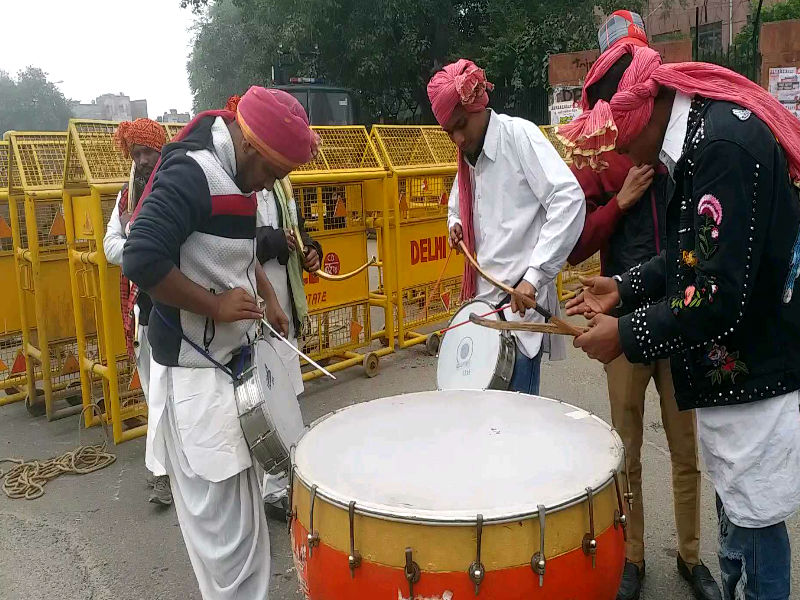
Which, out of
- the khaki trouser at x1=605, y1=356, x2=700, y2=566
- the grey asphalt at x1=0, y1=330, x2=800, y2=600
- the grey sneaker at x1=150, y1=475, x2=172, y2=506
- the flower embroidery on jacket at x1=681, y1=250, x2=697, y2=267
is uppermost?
the flower embroidery on jacket at x1=681, y1=250, x2=697, y2=267

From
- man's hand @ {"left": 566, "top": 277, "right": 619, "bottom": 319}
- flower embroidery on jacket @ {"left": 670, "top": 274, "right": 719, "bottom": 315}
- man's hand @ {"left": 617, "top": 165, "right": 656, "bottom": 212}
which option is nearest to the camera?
flower embroidery on jacket @ {"left": 670, "top": 274, "right": 719, "bottom": 315}

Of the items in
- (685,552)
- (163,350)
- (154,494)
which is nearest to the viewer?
(163,350)

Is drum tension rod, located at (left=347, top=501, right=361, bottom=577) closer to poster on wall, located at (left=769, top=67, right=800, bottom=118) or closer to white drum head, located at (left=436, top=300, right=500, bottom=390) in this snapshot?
white drum head, located at (left=436, top=300, right=500, bottom=390)

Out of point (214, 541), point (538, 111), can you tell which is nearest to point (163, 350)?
point (214, 541)

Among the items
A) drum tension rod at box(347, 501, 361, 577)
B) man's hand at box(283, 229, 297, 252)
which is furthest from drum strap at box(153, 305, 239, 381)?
man's hand at box(283, 229, 297, 252)

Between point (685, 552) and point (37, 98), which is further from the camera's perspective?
point (37, 98)

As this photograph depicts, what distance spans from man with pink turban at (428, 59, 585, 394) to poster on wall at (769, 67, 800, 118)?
7879mm

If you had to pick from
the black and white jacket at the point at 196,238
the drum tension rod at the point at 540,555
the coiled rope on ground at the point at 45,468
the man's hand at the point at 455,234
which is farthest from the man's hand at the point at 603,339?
the coiled rope on ground at the point at 45,468

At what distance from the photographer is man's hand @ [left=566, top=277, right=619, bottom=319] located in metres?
2.36

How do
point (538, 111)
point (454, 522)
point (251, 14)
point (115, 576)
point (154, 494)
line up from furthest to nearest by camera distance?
point (251, 14) → point (538, 111) → point (154, 494) → point (115, 576) → point (454, 522)

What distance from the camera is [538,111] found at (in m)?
16.2

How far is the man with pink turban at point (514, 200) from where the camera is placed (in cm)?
283

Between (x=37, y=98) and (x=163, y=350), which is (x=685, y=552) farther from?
(x=37, y=98)

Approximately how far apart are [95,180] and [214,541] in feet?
9.01
